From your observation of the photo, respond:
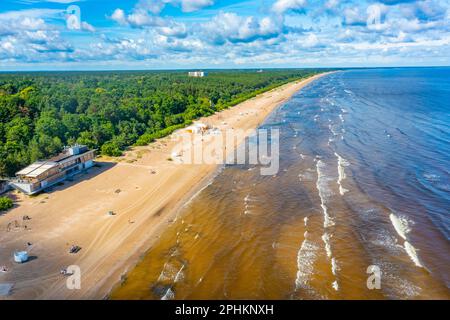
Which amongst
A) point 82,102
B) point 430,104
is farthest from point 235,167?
point 430,104

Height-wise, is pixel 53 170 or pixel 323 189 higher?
pixel 53 170

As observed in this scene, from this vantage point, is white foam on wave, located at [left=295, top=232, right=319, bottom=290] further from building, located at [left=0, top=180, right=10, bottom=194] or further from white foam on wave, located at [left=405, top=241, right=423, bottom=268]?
building, located at [left=0, top=180, right=10, bottom=194]

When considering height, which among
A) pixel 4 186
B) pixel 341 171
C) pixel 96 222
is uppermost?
pixel 4 186

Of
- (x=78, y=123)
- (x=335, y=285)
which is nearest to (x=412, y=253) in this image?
(x=335, y=285)

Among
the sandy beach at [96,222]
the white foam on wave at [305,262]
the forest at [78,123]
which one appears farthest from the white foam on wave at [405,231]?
the forest at [78,123]

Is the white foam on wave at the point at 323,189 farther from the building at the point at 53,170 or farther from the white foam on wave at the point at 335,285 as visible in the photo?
the building at the point at 53,170

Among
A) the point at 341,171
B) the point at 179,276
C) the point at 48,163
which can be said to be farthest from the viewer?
the point at 341,171

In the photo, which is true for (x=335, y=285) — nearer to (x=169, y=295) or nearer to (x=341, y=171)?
(x=169, y=295)
